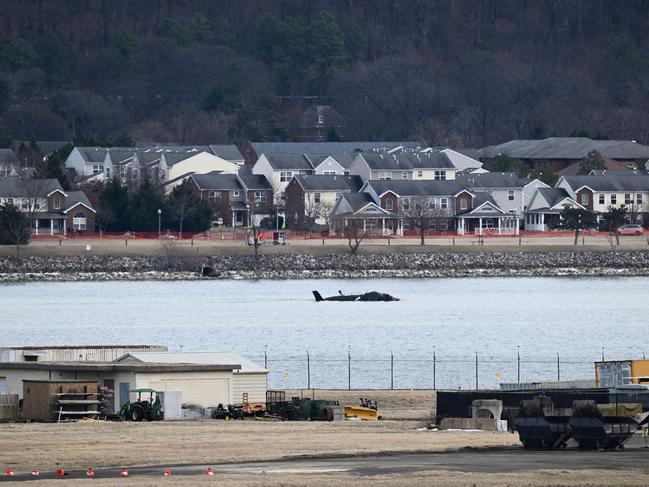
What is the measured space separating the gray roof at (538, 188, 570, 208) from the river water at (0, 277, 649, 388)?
19082 mm

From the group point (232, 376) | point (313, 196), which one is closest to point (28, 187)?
point (313, 196)

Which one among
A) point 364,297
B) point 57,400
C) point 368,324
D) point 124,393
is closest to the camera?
point 57,400

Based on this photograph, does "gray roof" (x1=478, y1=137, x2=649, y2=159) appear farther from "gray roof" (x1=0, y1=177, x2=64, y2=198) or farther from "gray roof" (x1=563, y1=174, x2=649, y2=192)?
"gray roof" (x1=0, y1=177, x2=64, y2=198)

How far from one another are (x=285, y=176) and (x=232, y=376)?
8725 cm

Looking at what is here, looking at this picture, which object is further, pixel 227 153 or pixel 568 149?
pixel 568 149

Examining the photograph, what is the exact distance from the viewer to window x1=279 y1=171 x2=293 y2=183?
12994cm

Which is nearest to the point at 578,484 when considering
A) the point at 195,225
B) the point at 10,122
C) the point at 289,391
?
the point at 289,391

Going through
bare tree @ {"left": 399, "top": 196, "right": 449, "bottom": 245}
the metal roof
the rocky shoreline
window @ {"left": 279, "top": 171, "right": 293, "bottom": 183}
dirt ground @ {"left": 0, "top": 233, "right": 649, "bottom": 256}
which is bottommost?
the metal roof

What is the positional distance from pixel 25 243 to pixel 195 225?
42.6ft

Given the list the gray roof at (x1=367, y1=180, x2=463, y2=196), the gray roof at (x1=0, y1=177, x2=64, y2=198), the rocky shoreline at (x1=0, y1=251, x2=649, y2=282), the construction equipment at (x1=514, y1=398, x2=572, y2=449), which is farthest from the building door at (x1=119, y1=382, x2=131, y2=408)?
the gray roof at (x1=367, y1=180, x2=463, y2=196)

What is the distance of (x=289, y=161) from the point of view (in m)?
133

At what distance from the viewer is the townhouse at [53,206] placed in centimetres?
11262

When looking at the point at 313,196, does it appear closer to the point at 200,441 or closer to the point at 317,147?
the point at 317,147

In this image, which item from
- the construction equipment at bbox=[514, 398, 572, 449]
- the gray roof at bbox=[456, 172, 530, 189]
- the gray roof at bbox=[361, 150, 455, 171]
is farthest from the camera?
the gray roof at bbox=[361, 150, 455, 171]
